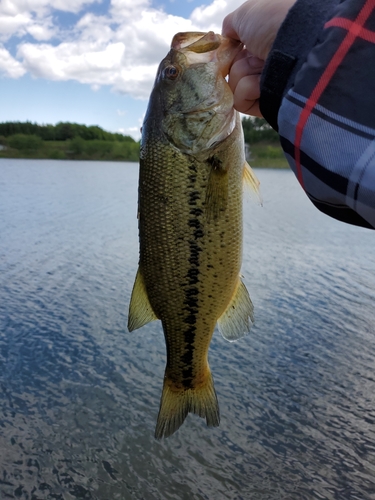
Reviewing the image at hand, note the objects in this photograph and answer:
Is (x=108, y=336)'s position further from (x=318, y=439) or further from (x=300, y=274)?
(x=300, y=274)

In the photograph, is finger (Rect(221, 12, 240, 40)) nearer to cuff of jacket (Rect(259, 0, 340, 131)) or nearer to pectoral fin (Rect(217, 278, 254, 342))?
cuff of jacket (Rect(259, 0, 340, 131))

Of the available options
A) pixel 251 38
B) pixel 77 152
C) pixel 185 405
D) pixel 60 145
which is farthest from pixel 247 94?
pixel 60 145

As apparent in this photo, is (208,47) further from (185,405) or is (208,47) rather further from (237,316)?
(185,405)

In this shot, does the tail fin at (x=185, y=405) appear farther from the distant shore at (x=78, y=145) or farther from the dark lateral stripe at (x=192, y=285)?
the distant shore at (x=78, y=145)

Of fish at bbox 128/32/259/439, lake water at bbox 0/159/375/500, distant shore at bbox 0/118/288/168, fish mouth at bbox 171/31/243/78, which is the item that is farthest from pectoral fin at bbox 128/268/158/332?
distant shore at bbox 0/118/288/168

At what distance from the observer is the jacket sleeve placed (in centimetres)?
113

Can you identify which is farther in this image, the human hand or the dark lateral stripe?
the dark lateral stripe

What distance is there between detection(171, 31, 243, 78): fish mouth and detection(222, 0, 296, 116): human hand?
0.15 feet

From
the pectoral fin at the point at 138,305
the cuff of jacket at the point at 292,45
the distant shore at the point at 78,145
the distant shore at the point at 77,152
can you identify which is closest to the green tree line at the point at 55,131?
the distant shore at the point at 78,145

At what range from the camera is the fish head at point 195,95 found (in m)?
2.23

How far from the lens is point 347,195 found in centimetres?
121

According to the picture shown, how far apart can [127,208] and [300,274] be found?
11756 millimetres

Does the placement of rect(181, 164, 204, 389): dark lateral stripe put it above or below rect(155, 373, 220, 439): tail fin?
above

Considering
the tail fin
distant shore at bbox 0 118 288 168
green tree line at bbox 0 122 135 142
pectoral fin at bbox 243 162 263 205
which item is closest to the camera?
pectoral fin at bbox 243 162 263 205
